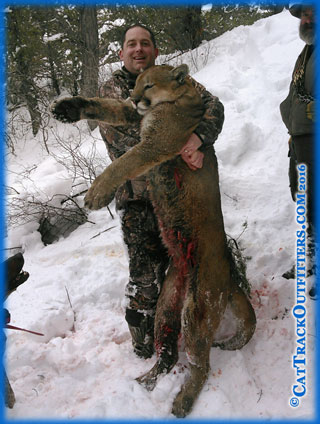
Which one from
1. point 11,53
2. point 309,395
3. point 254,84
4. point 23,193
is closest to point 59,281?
point 23,193

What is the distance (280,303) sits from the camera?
3.09m

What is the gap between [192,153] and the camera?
2301mm

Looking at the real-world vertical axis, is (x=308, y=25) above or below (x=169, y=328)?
above

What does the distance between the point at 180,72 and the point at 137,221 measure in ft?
3.98

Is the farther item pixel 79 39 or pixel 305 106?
pixel 79 39

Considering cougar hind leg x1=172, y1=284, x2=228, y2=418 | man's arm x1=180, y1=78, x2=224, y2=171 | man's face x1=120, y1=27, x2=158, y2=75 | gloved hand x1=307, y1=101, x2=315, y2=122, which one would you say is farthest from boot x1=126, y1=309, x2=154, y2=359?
gloved hand x1=307, y1=101, x2=315, y2=122

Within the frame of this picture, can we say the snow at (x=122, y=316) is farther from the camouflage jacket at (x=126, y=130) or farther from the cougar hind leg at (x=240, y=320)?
the camouflage jacket at (x=126, y=130)

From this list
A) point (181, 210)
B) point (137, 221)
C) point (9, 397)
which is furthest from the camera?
point (137, 221)

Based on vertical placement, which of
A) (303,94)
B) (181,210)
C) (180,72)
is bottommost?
(181,210)

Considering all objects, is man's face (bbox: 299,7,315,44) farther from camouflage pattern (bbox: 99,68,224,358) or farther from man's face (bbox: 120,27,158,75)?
camouflage pattern (bbox: 99,68,224,358)

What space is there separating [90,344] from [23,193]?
3.28m

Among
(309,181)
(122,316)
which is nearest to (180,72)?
(309,181)

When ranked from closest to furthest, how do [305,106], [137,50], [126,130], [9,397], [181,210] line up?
[9,397] < [181,210] < [126,130] < [137,50] < [305,106]

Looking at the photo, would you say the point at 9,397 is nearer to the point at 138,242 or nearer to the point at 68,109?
the point at 138,242
